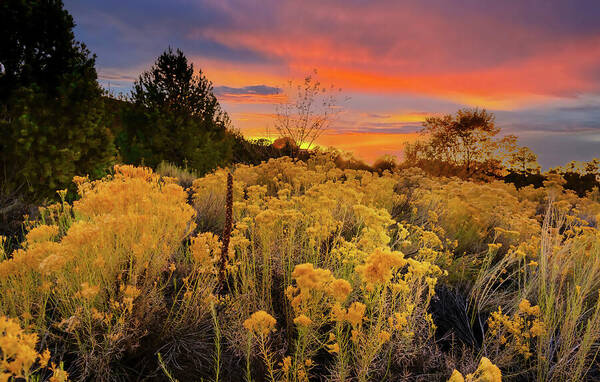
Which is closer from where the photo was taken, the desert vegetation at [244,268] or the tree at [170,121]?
the desert vegetation at [244,268]

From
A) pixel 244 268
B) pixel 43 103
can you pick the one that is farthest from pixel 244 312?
pixel 43 103

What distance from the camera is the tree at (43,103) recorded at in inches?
232

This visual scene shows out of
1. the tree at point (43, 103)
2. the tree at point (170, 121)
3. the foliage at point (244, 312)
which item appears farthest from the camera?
the tree at point (170, 121)

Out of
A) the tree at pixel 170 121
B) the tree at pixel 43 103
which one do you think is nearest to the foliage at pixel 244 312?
the tree at pixel 43 103

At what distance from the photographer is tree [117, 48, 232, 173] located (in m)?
10.5

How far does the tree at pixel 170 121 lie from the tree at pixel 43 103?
3606 millimetres

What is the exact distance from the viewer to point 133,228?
270 centimetres

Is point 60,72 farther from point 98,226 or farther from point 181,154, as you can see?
point 98,226

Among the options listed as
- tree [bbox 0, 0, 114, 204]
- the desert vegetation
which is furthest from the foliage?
tree [bbox 0, 0, 114, 204]

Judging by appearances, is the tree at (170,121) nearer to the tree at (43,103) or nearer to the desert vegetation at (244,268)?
the desert vegetation at (244,268)

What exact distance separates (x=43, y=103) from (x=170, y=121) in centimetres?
426

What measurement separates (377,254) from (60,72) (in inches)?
275

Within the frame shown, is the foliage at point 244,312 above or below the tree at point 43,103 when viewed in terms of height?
below

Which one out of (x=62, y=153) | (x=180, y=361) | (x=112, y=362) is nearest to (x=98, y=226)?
(x=112, y=362)
